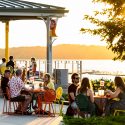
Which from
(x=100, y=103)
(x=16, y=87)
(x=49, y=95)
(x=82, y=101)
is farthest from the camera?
(x=16, y=87)

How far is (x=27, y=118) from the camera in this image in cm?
1430

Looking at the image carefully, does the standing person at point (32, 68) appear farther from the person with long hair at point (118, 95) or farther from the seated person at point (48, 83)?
the person with long hair at point (118, 95)

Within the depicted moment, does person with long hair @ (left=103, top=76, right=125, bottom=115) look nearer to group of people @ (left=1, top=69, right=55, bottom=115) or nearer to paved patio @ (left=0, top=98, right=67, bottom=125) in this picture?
paved patio @ (left=0, top=98, right=67, bottom=125)

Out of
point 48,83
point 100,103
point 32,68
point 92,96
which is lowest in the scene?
point 100,103

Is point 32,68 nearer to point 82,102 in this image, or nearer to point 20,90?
point 20,90

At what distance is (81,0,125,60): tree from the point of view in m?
15.9

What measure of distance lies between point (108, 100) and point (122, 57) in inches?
155

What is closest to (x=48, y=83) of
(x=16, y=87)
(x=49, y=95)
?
(x=49, y=95)

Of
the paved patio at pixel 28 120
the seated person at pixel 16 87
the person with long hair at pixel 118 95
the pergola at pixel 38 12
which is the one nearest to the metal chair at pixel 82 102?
the person with long hair at pixel 118 95

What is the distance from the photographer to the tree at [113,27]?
1590 cm

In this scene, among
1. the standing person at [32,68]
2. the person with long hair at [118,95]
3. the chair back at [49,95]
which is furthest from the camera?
the standing person at [32,68]

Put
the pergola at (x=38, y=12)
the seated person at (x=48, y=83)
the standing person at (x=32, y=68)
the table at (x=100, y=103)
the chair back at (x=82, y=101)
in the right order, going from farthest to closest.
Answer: the standing person at (x=32, y=68) < the pergola at (x=38, y=12) < the seated person at (x=48, y=83) < the table at (x=100, y=103) < the chair back at (x=82, y=101)

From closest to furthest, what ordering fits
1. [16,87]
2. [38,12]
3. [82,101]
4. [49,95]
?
[82,101] → [49,95] → [16,87] → [38,12]

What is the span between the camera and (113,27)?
16.2 metres
